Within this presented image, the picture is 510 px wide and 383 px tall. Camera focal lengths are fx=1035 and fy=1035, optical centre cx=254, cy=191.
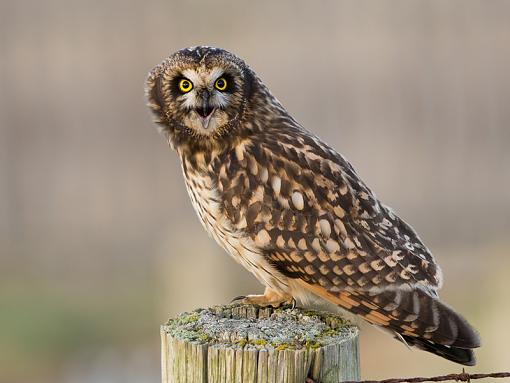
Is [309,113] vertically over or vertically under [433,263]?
over

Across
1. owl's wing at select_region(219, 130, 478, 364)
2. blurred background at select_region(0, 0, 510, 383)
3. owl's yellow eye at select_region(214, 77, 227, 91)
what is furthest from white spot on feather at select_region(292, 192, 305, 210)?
blurred background at select_region(0, 0, 510, 383)

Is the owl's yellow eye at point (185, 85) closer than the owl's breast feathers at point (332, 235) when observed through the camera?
No

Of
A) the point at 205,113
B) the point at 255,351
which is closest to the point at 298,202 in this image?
the point at 205,113

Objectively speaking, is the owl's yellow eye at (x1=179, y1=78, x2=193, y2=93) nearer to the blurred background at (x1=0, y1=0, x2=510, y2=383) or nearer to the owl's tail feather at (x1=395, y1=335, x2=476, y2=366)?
the owl's tail feather at (x1=395, y1=335, x2=476, y2=366)

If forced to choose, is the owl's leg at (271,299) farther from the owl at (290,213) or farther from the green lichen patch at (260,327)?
the green lichen patch at (260,327)

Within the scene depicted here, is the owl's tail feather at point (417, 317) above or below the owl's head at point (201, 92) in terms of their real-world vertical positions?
below

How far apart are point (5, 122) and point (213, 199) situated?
605 cm

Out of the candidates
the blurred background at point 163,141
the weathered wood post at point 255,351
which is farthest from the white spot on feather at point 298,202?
the blurred background at point 163,141

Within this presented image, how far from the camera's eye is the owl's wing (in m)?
4.07

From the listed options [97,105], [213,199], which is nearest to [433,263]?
[213,199]

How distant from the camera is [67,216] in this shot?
9.58 metres

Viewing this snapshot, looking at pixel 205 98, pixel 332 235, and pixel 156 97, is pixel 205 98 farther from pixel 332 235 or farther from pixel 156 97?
pixel 332 235

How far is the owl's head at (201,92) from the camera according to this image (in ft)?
14.2

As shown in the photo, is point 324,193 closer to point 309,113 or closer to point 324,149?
point 324,149
